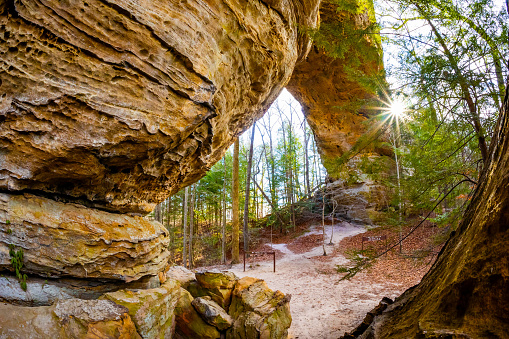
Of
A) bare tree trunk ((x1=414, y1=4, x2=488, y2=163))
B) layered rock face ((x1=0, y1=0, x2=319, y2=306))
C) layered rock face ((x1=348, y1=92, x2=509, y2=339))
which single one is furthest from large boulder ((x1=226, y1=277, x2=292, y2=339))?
bare tree trunk ((x1=414, y1=4, x2=488, y2=163))

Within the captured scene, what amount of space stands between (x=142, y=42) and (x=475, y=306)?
184 inches

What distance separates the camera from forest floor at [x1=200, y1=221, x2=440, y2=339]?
6016mm

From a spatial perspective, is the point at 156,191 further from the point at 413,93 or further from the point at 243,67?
the point at 413,93

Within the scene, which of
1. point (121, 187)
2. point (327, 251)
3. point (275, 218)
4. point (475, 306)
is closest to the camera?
point (475, 306)

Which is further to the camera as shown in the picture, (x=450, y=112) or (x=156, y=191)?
(x=156, y=191)

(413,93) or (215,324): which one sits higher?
(413,93)

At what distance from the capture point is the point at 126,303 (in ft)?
13.2

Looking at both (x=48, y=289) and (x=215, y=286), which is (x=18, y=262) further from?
(x=215, y=286)

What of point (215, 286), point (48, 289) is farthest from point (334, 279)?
point (48, 289)

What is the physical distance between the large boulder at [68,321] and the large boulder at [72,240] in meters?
0.63

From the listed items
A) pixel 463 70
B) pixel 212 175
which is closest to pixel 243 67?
pixel 463 70

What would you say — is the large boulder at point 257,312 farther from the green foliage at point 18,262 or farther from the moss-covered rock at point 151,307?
the green foliage at point 18,262

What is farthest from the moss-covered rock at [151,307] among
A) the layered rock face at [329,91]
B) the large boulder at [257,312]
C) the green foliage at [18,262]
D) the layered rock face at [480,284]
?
the layered rock face at [329,91]

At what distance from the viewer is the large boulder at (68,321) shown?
2.72 metres
